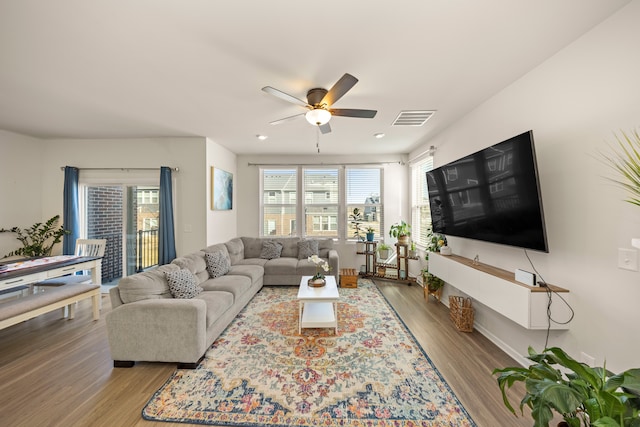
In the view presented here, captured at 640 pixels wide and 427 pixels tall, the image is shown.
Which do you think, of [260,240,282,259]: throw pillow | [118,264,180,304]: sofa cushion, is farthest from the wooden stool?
[118,264,180,304]: sofa cushion

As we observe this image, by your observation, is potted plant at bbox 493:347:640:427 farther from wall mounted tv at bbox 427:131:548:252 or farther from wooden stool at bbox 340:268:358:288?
wooden stool at bbox 340:268:358:288

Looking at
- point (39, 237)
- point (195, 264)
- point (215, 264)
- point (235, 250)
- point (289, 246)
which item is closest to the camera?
point (195, 264)

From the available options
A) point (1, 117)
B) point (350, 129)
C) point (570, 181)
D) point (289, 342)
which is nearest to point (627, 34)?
point (570, 181)

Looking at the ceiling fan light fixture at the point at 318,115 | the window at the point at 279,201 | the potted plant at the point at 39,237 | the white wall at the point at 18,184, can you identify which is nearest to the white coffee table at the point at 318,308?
the ceiling fan light fixture at the point at 318,115

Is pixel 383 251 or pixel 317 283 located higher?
pixel 383 251

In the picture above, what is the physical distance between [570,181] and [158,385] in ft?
12.0

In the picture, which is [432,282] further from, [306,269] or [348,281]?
[306,269]

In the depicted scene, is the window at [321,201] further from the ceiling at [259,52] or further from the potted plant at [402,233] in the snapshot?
the ceiling at [259,52]

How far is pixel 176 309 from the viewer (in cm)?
224

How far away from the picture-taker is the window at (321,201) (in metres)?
5.64

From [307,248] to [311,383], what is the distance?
10.2 ft

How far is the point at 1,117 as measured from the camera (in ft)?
11.1

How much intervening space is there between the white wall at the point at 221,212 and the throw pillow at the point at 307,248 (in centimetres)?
155

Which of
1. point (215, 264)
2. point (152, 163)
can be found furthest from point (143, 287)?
point (152, 163)
